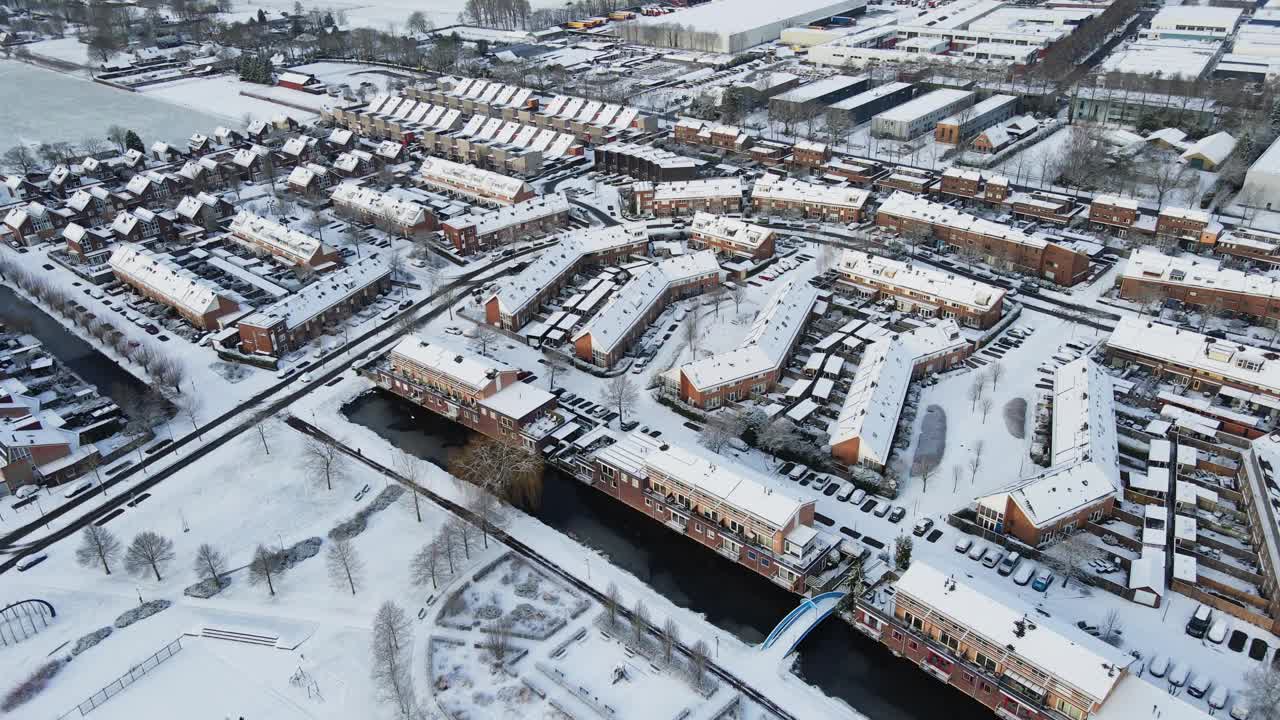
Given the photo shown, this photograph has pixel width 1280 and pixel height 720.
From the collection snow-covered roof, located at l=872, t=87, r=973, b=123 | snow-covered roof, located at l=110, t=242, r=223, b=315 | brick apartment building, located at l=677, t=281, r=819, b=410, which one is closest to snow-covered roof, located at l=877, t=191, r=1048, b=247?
brick apartment building, located at l=677, t=281, r=819, b=410

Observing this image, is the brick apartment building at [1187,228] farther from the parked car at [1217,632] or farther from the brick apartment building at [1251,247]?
the parked car at [1217,632]

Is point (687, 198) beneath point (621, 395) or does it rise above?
above

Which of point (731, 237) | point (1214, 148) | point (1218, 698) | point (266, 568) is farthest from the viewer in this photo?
point (1214, 148)

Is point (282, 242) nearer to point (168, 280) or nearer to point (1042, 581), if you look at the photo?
point (168, 280)

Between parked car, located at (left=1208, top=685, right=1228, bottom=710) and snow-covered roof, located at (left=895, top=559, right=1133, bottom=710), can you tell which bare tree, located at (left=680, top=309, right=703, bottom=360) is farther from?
parked car, located at (left=1208, top=685, right=1228, bottom=710)

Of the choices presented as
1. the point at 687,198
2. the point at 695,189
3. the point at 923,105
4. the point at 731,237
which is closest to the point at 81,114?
the point at 687,198

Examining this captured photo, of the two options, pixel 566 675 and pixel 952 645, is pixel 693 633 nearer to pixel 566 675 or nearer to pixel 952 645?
pixel 566 675
